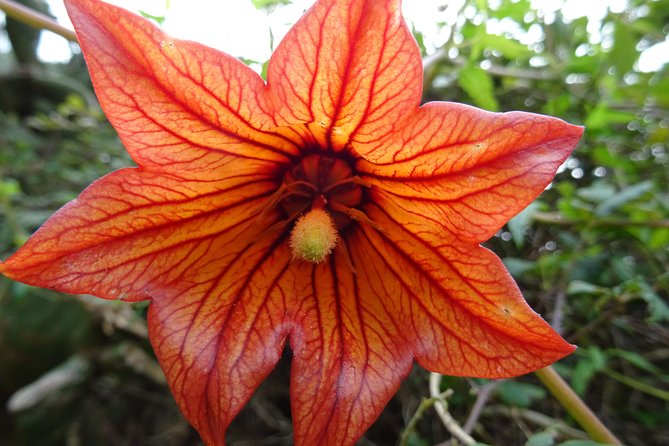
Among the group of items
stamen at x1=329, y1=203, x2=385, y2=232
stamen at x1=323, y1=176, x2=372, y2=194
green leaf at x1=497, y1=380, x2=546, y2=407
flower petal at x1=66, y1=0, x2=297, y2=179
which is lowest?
green leaf at x1=497, y1=380, x2=546, y2=407

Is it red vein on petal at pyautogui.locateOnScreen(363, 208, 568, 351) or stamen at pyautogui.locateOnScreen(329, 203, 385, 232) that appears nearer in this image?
red vein on petal at pyautogui.locateOnScreen(363, 208, 568, 351)

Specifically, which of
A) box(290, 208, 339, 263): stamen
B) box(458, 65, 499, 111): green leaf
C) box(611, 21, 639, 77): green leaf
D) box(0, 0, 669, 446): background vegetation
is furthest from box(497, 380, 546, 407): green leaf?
box(611, 21, 639, 77): green leaf

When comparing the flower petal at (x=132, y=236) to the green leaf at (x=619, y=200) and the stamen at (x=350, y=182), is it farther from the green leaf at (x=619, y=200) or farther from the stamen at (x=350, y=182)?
the green leaf at (x=619, y=200)

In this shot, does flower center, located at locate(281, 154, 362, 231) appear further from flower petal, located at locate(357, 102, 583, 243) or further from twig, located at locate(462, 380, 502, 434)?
twig, located at locate(462, 380, 502, 434)

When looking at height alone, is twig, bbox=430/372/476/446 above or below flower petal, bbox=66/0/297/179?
below

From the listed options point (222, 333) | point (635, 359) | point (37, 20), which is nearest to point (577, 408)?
point (635, 359)

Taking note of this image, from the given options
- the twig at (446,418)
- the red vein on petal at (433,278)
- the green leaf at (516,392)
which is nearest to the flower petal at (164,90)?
the red vein on petal at (433,278)
